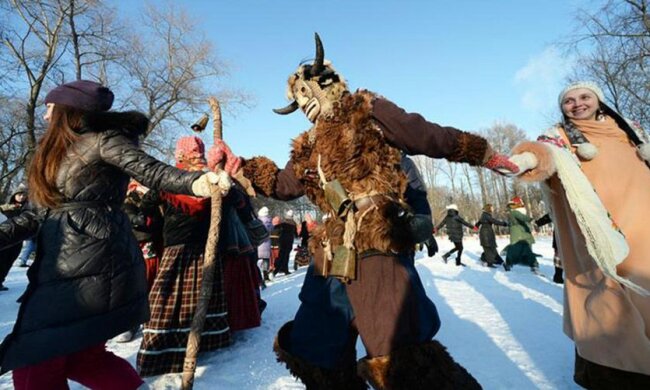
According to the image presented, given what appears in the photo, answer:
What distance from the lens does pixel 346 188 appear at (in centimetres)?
183

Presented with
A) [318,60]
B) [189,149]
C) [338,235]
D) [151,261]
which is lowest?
[151,261]

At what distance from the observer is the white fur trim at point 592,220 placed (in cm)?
182

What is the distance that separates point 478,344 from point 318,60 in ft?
9.62

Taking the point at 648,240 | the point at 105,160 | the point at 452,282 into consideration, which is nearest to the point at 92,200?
the point at 105,160

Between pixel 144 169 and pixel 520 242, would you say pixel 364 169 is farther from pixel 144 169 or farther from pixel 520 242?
pixel 520 242

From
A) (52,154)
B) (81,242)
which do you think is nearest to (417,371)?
(81,242)

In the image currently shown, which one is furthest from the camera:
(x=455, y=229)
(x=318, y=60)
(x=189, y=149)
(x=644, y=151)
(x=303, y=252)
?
(x=303, y=252)

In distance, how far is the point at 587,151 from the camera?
7.38ft

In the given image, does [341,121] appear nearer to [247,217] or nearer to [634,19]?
[247,217]

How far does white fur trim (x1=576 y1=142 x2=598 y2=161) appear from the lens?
7.36 feet

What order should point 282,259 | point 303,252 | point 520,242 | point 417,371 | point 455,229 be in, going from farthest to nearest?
point 303,252 → point 455,229 → point 282,259 → point 520,242 → point 417,371

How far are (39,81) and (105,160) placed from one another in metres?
12.0

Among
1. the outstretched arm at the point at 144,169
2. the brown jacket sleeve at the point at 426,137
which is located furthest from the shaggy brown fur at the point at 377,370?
the outstretched arm at the point at 144,169

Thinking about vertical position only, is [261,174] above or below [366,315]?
above
